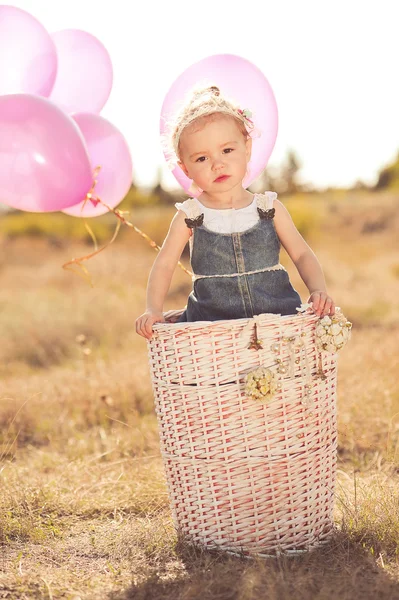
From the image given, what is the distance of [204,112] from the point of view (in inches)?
81.4

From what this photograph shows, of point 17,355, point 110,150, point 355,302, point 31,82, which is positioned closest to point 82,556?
point 110,150

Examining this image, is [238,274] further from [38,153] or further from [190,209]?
[38,153]

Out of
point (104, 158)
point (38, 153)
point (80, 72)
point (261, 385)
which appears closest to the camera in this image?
point (261, 385)

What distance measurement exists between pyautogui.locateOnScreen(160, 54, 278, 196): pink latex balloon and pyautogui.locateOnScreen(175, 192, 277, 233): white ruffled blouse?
44cm

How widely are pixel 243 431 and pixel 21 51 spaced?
66.1 inches

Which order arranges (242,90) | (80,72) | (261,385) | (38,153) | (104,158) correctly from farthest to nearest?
(80,72), (104,158), (242,90), (38,153), (261,385)

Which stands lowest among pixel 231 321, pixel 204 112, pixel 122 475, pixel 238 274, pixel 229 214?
pixel 122 475

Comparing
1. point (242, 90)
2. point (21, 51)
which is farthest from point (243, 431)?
point (21, 51)

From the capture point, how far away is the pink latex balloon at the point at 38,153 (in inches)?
95.4

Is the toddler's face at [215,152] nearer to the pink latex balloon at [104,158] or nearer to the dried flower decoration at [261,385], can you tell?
the dried flower decoration at [261,385]

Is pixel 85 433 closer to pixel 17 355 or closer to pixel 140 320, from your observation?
pixel 140 320

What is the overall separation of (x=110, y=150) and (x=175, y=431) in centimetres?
131

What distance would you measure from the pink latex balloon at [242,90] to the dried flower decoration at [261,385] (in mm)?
926

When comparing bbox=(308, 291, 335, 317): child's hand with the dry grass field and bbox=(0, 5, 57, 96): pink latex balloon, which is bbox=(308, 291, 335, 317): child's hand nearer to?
the dry grass field
